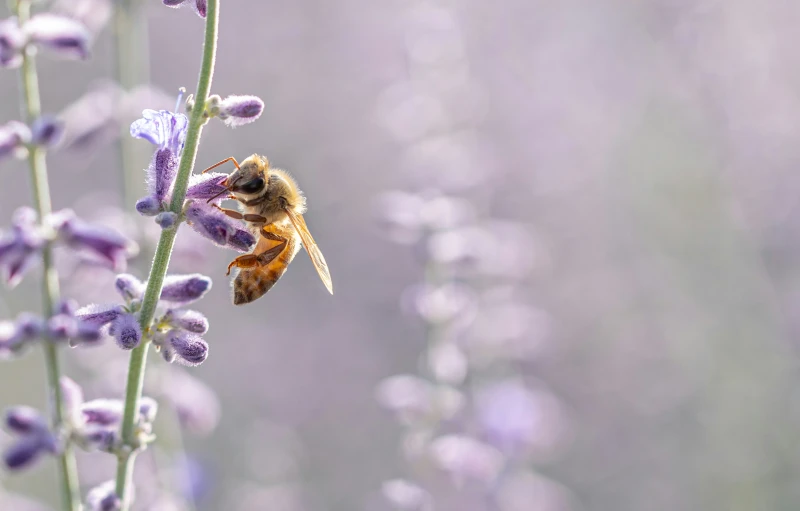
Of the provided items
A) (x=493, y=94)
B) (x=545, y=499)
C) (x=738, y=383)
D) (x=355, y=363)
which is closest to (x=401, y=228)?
(x=545, y=499)

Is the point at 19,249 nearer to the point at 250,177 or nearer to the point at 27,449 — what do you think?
the point at 27,449

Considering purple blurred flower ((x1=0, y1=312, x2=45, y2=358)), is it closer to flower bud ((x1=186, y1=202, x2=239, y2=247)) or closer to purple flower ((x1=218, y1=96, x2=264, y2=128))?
flower bud ((x1=186, y1=202, x2=239, y2=247))

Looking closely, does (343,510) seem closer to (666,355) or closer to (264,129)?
(666,355)

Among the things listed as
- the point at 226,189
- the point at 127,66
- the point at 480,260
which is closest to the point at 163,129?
the point at 226,189

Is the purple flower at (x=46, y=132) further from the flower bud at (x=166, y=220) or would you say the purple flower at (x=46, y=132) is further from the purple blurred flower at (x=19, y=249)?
the flower bud at (x=166, y=220)

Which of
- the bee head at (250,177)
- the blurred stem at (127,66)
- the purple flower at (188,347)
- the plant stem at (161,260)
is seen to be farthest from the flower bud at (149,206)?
the blurred stem at (127,66)

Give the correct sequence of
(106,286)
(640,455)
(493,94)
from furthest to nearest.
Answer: (493,94) → (640,455) → (106,286)
